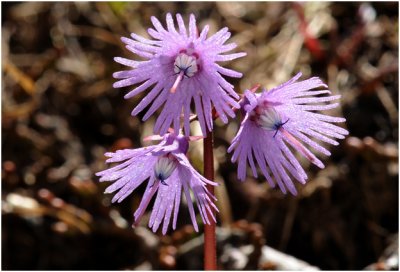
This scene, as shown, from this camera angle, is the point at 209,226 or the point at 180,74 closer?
the point at 180,74

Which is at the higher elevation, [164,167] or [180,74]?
[180,74]

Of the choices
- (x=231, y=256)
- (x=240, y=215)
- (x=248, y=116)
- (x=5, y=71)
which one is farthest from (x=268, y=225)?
(x=5, y=71)

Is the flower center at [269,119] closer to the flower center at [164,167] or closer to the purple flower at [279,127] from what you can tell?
the purple flower at [279,127]

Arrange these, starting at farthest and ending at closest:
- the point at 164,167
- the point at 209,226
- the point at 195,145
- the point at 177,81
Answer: the point at 195,145, the point at 209,226, the point at 164,167, the point at 177,81

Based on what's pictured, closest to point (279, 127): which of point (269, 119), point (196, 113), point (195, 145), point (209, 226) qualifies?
point (269, 119)

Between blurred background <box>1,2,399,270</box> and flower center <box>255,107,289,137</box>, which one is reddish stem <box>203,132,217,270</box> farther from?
blurred background <box>1,2,399,270</box>

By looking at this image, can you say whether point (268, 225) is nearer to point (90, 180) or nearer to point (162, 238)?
point (162, 238)

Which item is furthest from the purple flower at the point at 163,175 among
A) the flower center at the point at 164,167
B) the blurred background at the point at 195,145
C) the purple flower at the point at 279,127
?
the blurred background at the point at 195,145

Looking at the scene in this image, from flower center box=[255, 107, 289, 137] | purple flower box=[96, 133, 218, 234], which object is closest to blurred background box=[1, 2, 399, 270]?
purple flower box=[96, 133, 218, 234]

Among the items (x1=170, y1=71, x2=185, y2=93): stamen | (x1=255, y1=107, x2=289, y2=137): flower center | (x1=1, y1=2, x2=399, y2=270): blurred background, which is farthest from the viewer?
(x1=1, y1=2, x2=399, y2=270): blurred background

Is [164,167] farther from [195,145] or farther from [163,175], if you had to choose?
[195,145]
